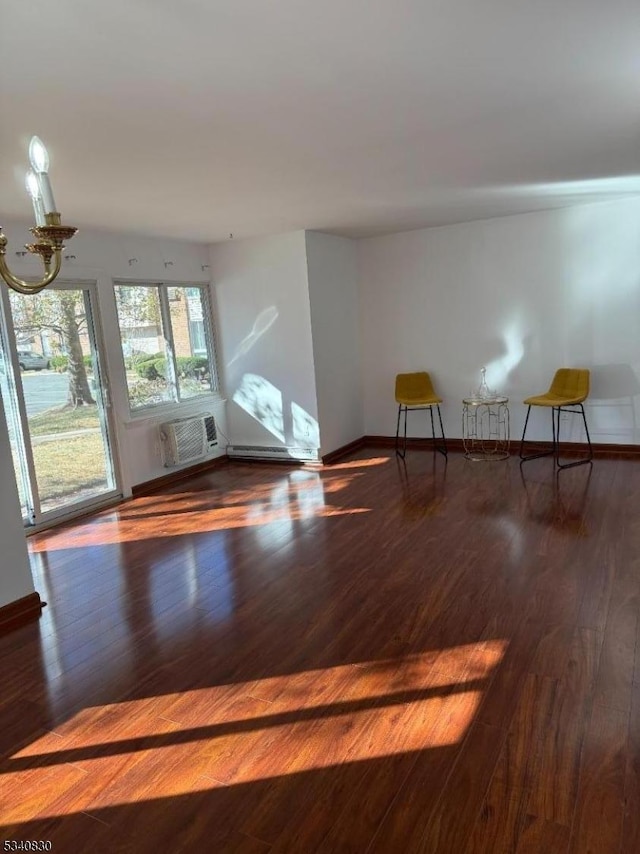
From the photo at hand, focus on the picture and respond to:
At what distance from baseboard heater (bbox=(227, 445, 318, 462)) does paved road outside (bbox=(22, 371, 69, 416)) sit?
87.0 inches

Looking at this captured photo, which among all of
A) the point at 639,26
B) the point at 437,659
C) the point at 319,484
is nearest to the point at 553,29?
the point at 639,26

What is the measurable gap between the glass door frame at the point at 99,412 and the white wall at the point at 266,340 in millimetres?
1649

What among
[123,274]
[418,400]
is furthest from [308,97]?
[418,400]

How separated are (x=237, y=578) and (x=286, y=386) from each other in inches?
121

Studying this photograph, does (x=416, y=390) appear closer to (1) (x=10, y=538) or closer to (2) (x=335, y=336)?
(2) (x=335, y=336)

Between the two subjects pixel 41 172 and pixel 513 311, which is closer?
pixel 41 172

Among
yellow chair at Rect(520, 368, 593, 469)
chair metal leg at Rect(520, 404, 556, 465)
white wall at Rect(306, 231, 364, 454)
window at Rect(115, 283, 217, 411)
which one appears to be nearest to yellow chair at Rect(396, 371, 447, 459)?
white wall at Rect(306, 231, 364, 454)

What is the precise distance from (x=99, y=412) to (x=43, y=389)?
618mm

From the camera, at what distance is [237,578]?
139 inches

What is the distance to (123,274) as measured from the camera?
5445 millimetres

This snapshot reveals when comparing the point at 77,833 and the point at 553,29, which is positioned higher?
the point at 553,29

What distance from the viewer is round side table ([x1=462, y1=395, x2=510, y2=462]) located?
619cm

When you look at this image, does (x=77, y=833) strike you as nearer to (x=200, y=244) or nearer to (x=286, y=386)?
(x=286, y=386)

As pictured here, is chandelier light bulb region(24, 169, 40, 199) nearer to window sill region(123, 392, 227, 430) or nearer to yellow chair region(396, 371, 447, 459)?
window sill region(123, 392, 227, 430)
